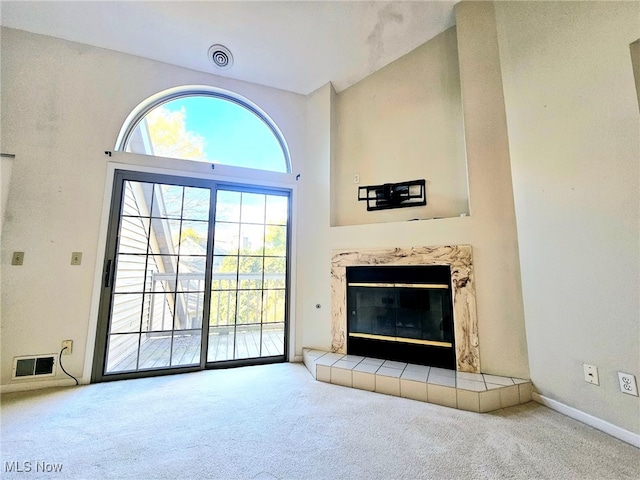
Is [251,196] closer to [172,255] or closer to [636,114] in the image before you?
[172,255]

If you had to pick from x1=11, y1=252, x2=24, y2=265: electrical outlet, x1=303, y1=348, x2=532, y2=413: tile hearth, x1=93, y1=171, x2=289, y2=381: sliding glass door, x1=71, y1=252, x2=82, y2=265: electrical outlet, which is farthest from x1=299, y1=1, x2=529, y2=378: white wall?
x1=11, y1=252, x2=24, y2=265: electrical outlet

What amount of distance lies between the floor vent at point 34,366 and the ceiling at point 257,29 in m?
2.86

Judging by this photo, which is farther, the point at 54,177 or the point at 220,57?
the point at 220,57

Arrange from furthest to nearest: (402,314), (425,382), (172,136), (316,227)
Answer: (316,227)
(172,136)
(402,314)
(425,382)

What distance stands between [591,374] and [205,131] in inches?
152

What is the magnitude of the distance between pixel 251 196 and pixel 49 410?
7.71 feet

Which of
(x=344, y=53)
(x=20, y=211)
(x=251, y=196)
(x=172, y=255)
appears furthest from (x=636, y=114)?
(x=20, y=211)

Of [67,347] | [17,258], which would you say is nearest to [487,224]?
[67,347]

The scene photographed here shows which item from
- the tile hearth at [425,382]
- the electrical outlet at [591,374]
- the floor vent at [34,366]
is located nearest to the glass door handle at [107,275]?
the floor vent at [34,366]

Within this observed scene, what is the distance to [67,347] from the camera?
2246 mm

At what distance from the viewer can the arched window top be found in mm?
2742

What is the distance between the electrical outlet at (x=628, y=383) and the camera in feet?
4.81

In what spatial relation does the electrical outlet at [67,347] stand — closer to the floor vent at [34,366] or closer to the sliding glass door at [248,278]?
the floor vent at [34,366]

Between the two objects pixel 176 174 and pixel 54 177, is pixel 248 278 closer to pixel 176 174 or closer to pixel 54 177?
pixel 176 174
